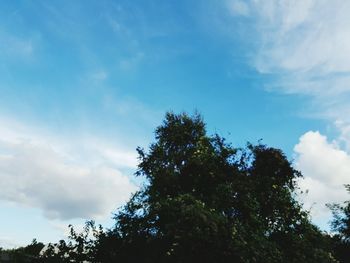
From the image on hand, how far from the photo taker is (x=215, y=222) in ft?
90.6

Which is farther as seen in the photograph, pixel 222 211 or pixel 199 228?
pixel 222 211

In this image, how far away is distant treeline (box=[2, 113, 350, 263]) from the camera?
27.5 metres

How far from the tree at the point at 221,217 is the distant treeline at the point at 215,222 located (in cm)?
6

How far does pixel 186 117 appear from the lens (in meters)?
47.8

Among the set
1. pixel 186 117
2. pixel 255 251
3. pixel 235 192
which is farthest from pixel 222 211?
pixel 186 117

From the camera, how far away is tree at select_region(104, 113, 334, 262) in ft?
89.9

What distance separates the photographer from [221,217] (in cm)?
2792

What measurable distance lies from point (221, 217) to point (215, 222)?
0.61 meters

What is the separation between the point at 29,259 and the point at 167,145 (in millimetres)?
19586

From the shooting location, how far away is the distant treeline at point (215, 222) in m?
27.5

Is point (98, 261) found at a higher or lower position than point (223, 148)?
lower

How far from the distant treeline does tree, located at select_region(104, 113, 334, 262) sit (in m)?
0.06

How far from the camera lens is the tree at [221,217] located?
1078 inches

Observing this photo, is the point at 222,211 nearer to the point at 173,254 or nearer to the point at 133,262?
the point at 173,254
